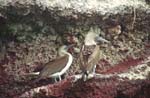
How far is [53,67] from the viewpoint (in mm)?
8164

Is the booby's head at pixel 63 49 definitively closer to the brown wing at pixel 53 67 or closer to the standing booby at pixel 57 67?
the standing booby at pixel 57 67

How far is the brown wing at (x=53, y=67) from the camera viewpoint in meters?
8.14

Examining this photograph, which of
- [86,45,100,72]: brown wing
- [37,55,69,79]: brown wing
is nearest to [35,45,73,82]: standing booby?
[37,55,69,79]: brown wing

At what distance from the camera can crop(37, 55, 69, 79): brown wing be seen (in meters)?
8.14

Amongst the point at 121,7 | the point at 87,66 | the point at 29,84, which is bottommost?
the point at 29,84

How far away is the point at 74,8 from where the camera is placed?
8.71m

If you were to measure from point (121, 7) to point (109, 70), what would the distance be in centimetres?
103

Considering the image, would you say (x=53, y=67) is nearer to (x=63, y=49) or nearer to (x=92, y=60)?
(x=63, y=49)

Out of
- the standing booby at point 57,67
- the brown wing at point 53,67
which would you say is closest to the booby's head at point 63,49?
the standing booby at point 57,67

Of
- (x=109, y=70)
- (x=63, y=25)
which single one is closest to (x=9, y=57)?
(x=63, y=25)

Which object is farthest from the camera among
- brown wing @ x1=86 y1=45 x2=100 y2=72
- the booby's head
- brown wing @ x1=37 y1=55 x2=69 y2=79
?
the booby's head

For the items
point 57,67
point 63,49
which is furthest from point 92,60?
point 63,49

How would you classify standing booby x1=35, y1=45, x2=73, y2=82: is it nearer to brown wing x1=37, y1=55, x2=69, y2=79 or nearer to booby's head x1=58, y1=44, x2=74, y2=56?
brown wing x1=37, y1=55, x2=69, y2=79

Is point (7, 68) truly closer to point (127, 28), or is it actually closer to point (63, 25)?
point (63, 25)
